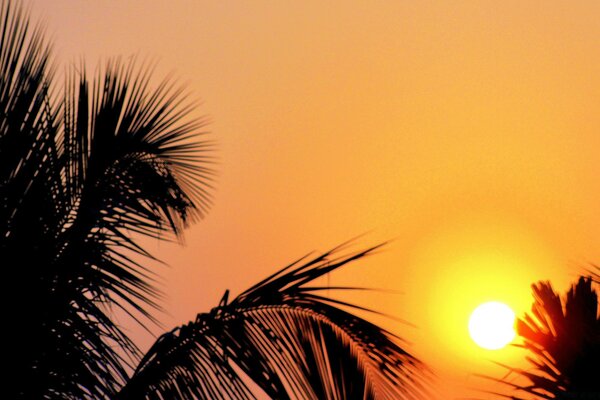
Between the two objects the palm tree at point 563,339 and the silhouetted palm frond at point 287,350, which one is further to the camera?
the palm tree at point 563,339

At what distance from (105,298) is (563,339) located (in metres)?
8.98

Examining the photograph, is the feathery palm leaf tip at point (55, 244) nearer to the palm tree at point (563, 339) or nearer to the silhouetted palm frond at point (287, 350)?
the silhouetted palm frond at point (287, 350)

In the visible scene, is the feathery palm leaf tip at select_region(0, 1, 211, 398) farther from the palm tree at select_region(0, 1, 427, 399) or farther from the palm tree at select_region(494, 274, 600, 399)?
the palm tree at select_region(494, 274, 600, 399)

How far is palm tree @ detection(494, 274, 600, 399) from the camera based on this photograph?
7.45 m

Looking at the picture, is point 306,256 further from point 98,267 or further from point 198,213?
point 198,213

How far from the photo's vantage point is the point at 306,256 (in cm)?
265

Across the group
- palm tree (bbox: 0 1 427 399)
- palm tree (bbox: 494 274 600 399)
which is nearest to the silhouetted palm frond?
palm tree (bbox: 0 1 427 399)

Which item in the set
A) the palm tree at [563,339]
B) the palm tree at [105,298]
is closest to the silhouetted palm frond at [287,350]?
the palm tree at [105,298]

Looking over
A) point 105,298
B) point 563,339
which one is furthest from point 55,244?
point 563,339

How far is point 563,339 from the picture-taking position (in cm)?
1032

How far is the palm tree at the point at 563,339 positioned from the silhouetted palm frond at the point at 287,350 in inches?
171

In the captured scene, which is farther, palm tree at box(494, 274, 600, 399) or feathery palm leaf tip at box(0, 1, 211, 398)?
palm tree at box(494, 274, 600, 399)

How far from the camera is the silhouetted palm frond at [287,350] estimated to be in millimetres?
2605

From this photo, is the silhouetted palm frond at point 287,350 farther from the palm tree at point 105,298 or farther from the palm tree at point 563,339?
the palm tree at point 563,339
